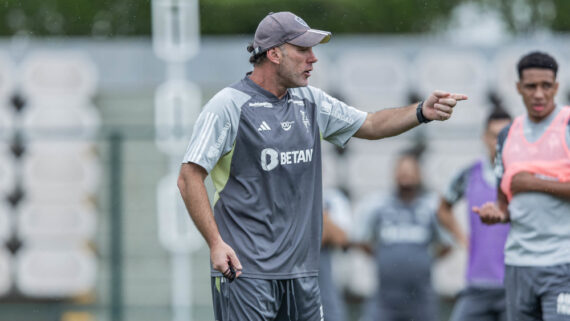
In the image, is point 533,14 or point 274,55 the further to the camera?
point 533,14

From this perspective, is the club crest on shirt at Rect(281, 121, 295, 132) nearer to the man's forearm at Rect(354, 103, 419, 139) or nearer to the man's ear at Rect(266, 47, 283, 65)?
the man's ear at Rect(266, 47, 283, 65)

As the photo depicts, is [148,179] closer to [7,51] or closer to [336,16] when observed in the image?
[7,51]

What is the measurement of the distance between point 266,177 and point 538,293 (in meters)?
1.88

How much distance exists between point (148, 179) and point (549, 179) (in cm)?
721

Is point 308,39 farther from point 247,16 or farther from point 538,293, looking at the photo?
point 247,16

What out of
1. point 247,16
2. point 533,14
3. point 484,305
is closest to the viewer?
point 484,305

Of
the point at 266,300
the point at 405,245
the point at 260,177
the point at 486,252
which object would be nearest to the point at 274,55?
the point at 260,177

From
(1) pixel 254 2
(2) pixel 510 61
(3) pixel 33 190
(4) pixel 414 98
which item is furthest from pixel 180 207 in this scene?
(1) pixel 254 2

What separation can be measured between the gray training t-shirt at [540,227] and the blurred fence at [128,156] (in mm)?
5493

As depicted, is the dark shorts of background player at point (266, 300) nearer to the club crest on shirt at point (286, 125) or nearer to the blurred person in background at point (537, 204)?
the club crest on shirt at point (286, 125)

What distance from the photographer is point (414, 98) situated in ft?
44.1

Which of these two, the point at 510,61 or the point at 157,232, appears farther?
the point at 510,61

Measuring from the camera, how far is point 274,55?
5.40m

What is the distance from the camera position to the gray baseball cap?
210 inches
